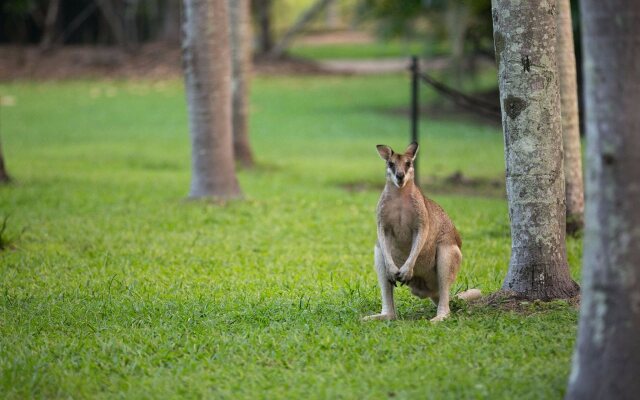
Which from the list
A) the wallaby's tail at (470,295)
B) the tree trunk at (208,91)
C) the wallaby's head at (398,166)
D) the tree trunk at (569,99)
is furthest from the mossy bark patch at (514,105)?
the tree trunk at (208,91)

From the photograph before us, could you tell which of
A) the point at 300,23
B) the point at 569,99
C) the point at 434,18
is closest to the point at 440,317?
the point at 569,99

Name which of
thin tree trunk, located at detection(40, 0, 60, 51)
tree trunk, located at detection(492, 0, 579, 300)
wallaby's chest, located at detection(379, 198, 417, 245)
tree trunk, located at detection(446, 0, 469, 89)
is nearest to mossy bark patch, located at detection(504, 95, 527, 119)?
tree trunk, located at detection(492, 0, 579, 300)

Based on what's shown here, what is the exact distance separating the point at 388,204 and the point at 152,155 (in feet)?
38.1

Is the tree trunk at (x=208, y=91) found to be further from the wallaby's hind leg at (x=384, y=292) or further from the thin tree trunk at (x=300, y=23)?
the thin tree trunk at (x=300, y=23)

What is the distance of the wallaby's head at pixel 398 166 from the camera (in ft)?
19.8

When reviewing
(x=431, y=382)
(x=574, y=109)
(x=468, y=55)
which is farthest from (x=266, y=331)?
(x=468, y=55)

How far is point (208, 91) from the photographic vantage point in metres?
11.3

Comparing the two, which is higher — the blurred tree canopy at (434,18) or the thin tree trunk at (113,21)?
the thin tree trunk at (113,21)

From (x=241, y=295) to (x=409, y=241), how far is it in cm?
156

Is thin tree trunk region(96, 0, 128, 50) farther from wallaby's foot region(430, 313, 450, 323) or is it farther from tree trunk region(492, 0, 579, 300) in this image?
wallaby's foot region(430, 313, 450, 323)

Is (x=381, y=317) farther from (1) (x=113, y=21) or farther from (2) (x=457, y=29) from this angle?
(1) (x=113, y=21)

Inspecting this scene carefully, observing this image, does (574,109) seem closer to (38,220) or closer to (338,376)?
(338,376)

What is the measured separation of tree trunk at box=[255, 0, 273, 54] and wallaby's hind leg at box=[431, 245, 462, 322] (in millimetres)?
28567

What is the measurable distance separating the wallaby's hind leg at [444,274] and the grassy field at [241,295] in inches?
4.4
